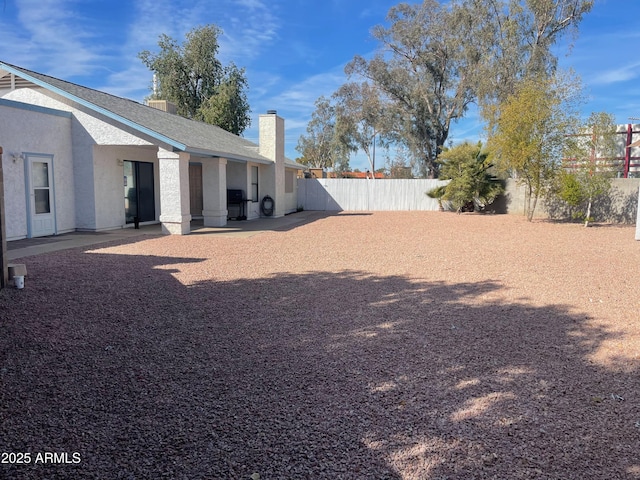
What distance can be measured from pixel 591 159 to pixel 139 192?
53.7 feet

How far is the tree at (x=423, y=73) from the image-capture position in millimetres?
31766

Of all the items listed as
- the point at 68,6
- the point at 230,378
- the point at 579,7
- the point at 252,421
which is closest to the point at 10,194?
the point at 68,6

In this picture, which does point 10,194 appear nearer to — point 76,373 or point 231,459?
point 76,373

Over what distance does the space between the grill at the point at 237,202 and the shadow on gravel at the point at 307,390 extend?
13.8 m

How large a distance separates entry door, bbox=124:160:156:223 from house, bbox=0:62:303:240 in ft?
0.11

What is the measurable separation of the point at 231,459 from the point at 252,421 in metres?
0.47

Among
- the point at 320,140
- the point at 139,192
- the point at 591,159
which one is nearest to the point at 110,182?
the point at 139,192

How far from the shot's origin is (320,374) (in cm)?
425

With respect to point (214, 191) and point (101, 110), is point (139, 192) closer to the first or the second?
point (214, 191)

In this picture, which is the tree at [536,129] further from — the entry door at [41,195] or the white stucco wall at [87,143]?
the entry door at [41,195]

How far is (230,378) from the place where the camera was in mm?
4125

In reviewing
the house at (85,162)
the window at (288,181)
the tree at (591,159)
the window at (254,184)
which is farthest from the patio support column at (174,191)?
the tree at (591,159)

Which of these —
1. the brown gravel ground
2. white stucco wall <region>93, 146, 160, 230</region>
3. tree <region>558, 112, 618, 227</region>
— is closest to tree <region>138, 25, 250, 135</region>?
white stucco wall <region>93, 146, 160, 230</region>

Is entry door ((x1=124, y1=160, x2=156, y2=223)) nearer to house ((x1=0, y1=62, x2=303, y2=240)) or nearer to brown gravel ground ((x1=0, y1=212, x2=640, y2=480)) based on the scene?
house ((x1=0, y1=62, x2=303, y2=240))
